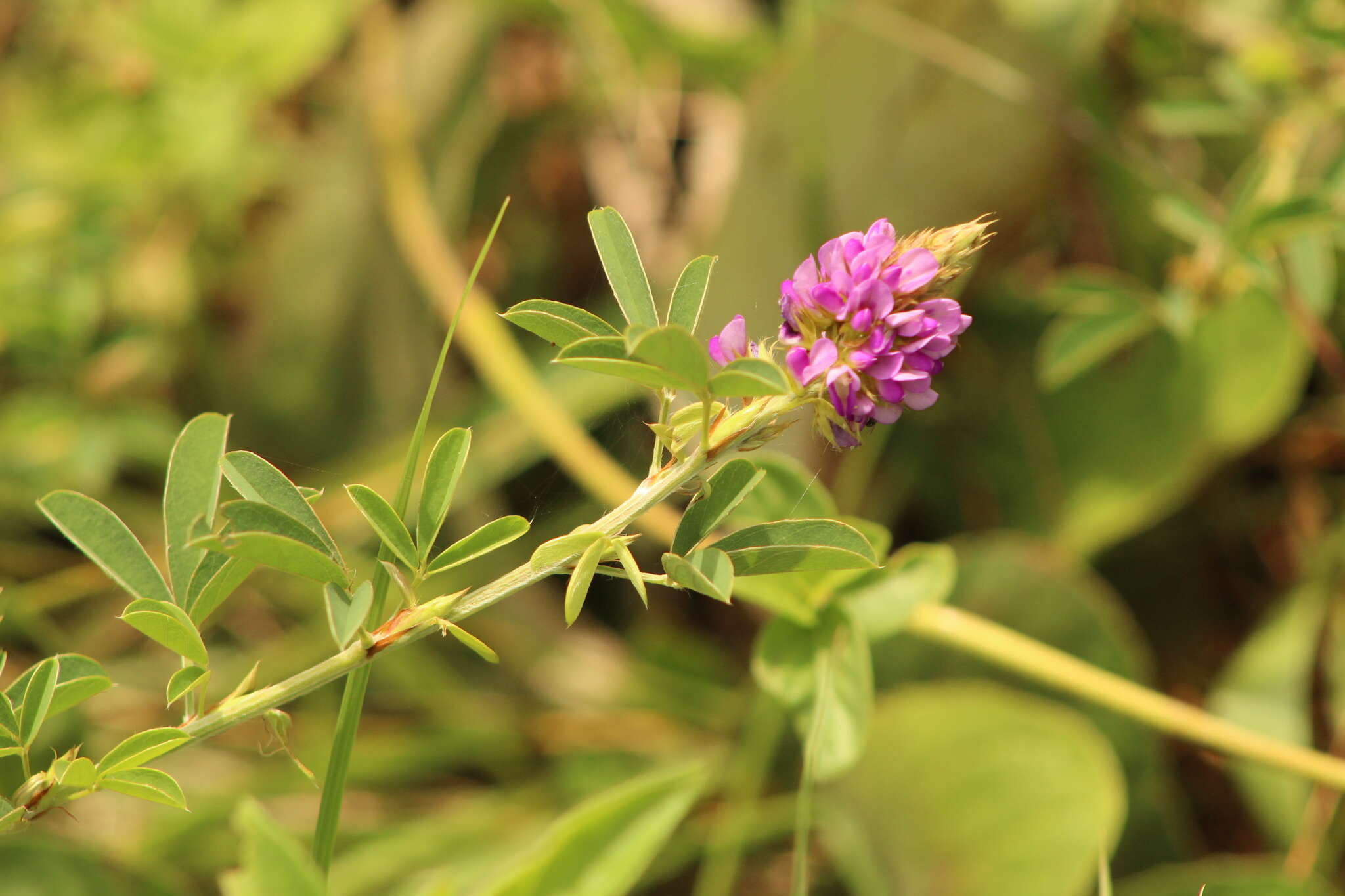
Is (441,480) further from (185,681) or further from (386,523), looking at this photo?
(185,681)

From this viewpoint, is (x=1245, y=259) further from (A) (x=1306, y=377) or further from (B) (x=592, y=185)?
(B) (x=592, y=185)

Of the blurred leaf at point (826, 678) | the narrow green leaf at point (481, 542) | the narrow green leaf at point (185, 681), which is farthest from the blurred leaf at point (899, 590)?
the narrow green leaf at point (185, 681)

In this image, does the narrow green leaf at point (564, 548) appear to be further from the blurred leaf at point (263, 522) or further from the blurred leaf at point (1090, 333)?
the blurred leaf at point (1090, 333)

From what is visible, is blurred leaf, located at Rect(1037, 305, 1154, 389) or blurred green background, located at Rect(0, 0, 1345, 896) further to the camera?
blurred green background, located at Rect(0, 0, 1345, 896)

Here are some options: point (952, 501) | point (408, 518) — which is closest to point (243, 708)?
point (408, 518)

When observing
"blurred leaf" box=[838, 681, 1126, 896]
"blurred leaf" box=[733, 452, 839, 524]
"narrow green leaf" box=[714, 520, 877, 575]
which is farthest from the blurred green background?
"narrow green leaf" box=[714, 520, 877, 575]

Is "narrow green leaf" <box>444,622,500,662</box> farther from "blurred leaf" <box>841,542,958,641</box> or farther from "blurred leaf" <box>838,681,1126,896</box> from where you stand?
"blurred leaf" <box>838,681,1126,896</box>
